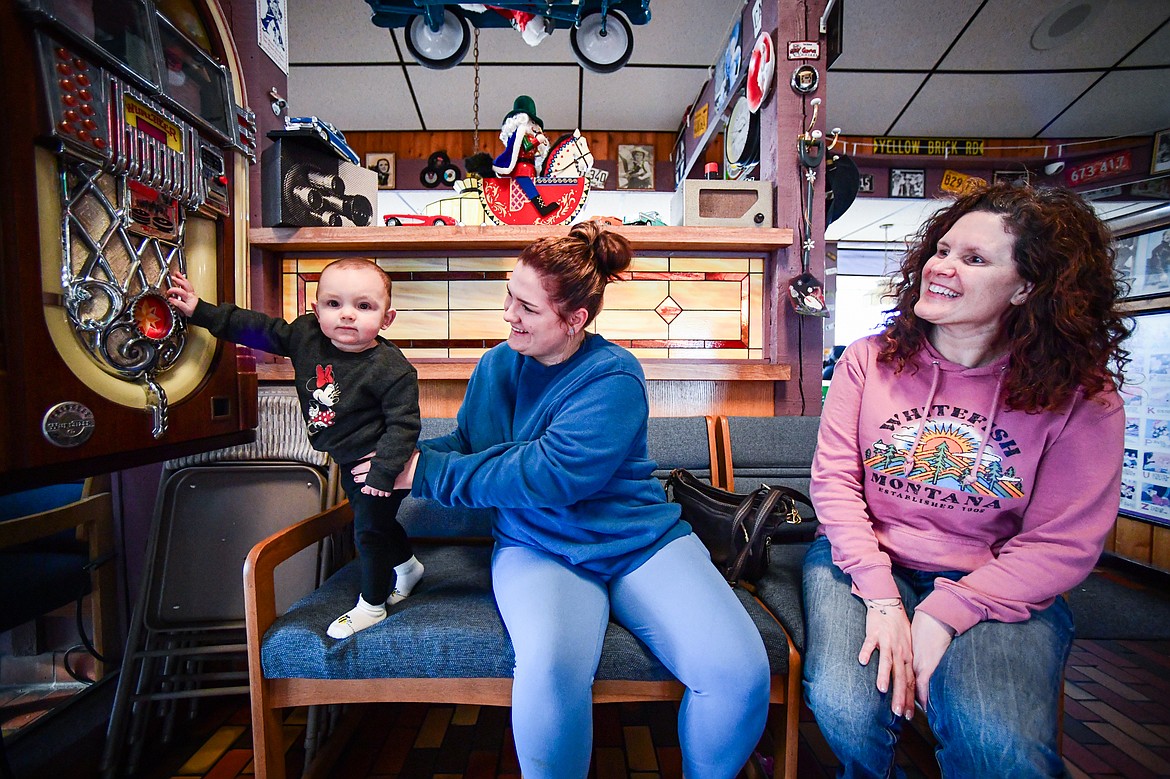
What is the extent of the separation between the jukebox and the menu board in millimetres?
3851

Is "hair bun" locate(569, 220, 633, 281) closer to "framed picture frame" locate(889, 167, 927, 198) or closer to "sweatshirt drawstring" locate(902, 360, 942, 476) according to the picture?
"sweatshirt drawstring" locate(902, 360, 942, 476)

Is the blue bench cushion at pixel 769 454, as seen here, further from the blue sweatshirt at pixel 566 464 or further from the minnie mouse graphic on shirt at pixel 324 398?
the minnie mouse graphic on shirt at pixel 324 398

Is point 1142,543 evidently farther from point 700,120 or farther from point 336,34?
point 336,34

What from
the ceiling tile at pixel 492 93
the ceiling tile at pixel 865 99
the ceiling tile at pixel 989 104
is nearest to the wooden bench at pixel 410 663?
the ceiling tile at pixel 492 93

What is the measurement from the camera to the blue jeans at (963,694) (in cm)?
81

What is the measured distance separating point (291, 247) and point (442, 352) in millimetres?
693

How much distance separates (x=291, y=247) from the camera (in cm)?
192

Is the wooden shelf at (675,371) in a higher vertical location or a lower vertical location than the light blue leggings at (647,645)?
higher

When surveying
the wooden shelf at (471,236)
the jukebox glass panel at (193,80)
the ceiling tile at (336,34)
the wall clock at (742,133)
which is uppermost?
the ceiling tile at (336,34)

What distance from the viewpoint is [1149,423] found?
2.57m

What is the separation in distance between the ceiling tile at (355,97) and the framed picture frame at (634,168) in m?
1.47

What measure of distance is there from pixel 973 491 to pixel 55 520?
7.62 feet

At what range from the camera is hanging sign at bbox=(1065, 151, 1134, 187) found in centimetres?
370

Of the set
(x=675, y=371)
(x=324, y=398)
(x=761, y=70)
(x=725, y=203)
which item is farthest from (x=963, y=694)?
(x=761, y=70)
